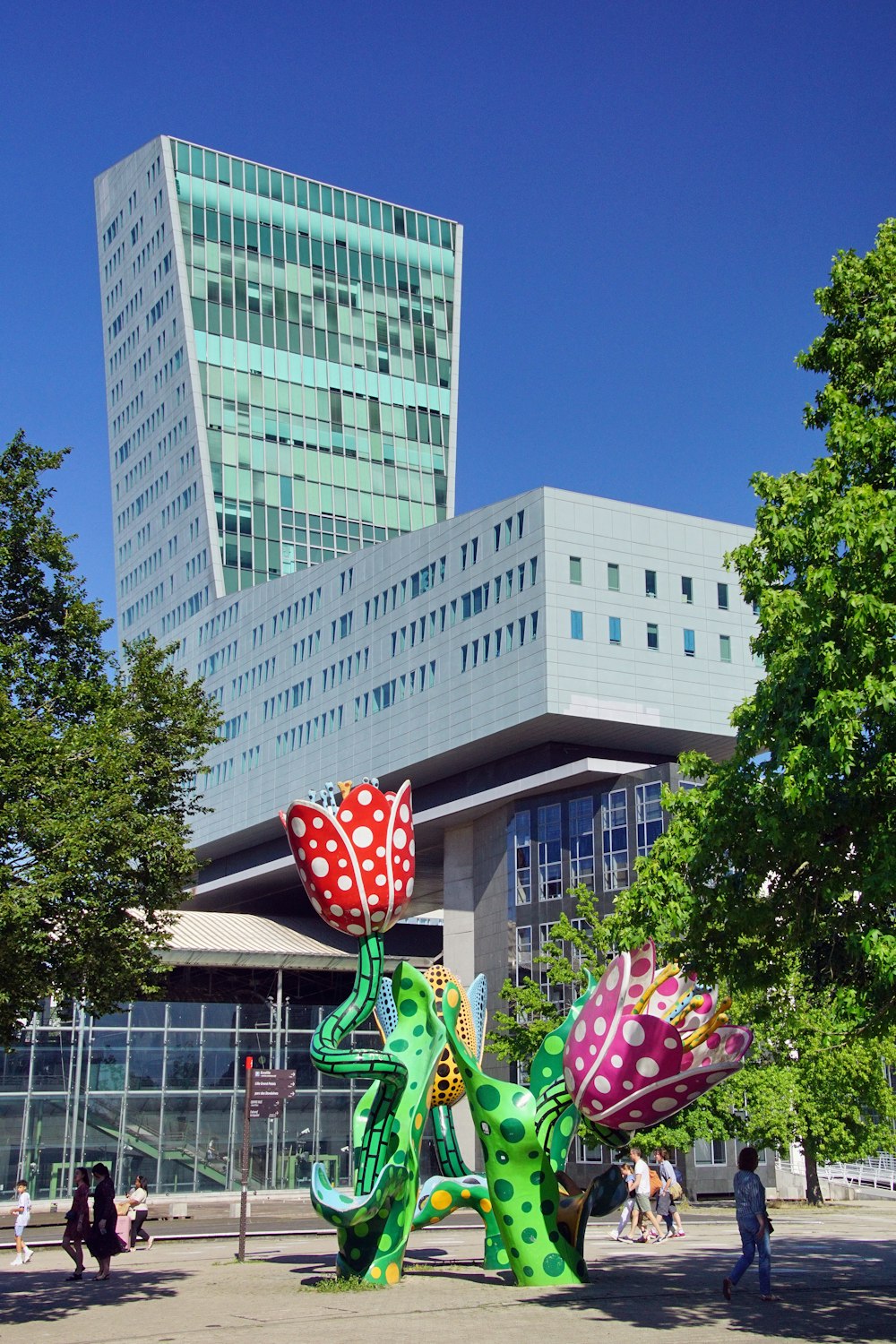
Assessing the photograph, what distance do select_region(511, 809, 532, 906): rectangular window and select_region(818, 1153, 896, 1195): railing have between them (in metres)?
15.2

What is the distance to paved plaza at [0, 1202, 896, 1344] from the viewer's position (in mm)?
14492

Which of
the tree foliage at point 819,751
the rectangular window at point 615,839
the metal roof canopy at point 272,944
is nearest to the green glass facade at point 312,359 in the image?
the metal roof canopy at point 272,944

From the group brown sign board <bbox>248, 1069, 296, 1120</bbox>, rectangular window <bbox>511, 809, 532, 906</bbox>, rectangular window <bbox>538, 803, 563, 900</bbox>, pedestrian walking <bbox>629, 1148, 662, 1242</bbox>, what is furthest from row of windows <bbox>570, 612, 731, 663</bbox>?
brown sign board <bbox>248, 1069, 296, 1120</bbox>

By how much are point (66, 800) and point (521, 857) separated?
3885 centimetres

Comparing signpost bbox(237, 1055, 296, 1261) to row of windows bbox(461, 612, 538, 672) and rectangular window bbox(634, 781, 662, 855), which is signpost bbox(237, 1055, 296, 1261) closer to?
rectangular window bbox(634, 781, 662, 855)

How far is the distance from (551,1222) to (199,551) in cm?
7248

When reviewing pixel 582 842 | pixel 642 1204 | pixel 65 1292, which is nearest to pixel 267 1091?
pixel 65 1292

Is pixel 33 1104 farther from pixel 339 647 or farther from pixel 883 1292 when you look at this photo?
Answer: pixel 883 1292

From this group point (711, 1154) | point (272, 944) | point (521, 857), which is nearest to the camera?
point (711, 1154)

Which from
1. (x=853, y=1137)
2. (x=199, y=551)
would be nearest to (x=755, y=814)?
(x=853, y=1137)

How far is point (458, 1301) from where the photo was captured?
17391 millimetres

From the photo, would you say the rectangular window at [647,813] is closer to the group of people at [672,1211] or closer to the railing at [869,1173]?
the railing at [869,1173]

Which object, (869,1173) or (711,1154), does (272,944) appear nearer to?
(711,1154)

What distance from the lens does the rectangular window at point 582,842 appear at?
170 feet
